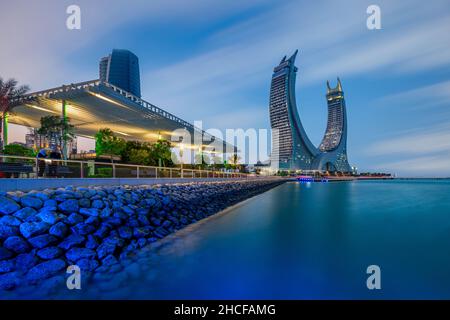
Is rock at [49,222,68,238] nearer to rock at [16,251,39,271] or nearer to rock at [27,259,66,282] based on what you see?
rock at [16,251,39,271]

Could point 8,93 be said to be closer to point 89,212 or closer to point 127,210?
point 127,210

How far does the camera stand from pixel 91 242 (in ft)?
21.2

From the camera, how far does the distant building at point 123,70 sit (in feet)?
422

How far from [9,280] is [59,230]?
158cm

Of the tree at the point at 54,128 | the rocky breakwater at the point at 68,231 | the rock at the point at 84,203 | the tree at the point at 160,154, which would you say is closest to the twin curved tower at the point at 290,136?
the tree at the point at 160,154

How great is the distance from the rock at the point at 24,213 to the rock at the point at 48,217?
0.22 meters

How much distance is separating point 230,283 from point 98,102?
23.4 meters

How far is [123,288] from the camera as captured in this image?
5.18 m

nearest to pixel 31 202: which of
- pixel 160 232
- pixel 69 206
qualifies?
pixel 69 206

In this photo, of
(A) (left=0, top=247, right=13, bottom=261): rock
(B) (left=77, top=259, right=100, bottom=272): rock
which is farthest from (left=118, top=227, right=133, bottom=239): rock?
(A) (left=0, top=247, right=13, bottom=261): rock

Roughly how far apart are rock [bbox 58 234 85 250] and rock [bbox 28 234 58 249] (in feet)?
0.75

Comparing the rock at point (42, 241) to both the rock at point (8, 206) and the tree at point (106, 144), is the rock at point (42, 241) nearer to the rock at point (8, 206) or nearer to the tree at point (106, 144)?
the rock at point (8, 206)

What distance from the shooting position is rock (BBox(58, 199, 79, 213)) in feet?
24.6

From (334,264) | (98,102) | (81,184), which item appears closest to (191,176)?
(98,102)
